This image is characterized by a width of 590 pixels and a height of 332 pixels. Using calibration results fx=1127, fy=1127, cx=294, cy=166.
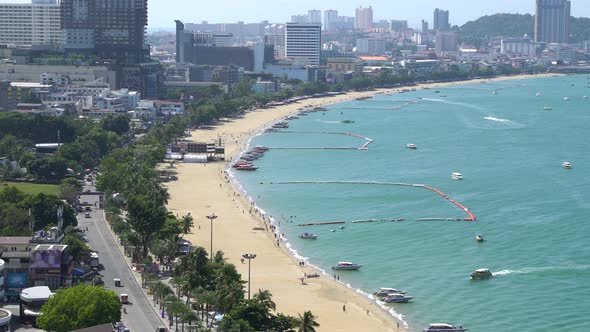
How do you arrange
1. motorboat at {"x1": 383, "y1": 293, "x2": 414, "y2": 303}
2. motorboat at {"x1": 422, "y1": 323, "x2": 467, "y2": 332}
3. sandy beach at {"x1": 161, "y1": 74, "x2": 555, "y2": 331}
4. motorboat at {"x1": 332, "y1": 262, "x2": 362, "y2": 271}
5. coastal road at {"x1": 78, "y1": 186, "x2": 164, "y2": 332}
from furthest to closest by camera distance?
motorboat at {"x1": 332, "y1": 262, "x2": 362, "y2": 271}
motorboat at {"x1": 383, "y1": 293, "x2": 414, "y2": 303}
sandy beach at {"x1": 161, "y1": 74, "x2": 555, "y2": 331}
motorboat at {"x1": 422, "y1": 323, "x2": 467, "y2": 332}
coastal road at {"x1": 78, "y1": 186, "x2": 164, "y2": 332}

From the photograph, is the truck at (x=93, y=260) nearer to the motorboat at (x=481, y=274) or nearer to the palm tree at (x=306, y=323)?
the palm tree at (x=306, y=323)

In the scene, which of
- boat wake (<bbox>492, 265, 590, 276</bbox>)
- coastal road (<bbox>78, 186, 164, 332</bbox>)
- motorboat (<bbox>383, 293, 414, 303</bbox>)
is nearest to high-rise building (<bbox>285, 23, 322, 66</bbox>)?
coastal road (<bbox>78, 186, 164, 332</bbox>)

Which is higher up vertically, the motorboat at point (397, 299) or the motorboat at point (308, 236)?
the motorboat at point (308, 236)

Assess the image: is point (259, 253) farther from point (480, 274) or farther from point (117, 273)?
point (480, 274)

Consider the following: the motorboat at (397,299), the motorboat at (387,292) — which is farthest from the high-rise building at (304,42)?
the motorboat at (397,299)

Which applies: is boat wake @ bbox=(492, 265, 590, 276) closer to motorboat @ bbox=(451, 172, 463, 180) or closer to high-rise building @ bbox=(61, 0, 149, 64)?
motorboat @ bbox=(451, 172, 463, 180)

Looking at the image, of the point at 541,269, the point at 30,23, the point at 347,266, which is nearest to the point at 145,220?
the point at 347,266
